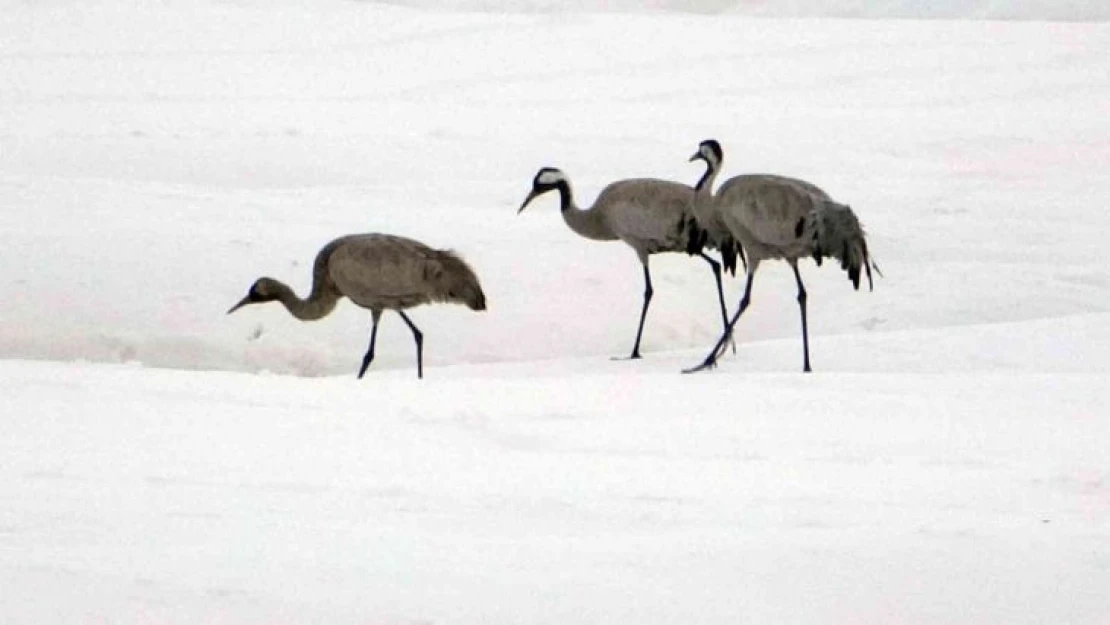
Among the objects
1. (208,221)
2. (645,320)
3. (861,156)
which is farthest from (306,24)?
(645,320)

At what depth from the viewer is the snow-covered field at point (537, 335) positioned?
5.70 m

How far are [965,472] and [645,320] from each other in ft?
16.4

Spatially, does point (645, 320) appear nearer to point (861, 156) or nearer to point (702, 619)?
point (861, 156)

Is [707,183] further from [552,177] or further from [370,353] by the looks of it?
[370,353]

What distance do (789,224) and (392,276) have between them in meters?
1.72

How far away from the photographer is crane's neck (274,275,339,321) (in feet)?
35.4

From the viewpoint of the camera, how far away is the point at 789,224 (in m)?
10.1

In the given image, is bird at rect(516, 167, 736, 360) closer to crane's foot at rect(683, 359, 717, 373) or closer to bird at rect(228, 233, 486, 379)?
crane's foot at rect(683, 359, 717, 373)

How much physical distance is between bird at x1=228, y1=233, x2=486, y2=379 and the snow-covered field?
1.10 ft

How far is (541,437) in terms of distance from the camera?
7.55 metres

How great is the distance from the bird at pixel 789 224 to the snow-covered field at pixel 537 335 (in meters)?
0.49

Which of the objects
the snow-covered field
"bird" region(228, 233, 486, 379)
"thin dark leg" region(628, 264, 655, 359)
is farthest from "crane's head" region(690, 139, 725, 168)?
"bird" region(228, 233, 486, 379)

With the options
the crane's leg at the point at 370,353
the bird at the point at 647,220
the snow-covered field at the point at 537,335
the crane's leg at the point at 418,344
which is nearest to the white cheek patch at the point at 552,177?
the bird at the point at 647,220

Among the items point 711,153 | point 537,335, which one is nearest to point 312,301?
point 537,335
